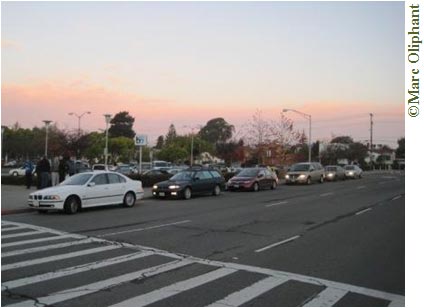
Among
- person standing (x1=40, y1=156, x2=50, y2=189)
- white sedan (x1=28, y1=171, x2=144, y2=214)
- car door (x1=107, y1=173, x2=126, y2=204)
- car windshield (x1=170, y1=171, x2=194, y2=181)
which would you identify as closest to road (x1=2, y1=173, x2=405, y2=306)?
white sedan (x1=28, y1=171, x2=144, y2=214)

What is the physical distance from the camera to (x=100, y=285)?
7.64m

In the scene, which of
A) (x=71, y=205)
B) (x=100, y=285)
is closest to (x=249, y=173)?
(x=71, y=205)

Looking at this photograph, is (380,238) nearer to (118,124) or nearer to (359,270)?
(359,270)

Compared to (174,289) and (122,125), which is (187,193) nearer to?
(174,289)

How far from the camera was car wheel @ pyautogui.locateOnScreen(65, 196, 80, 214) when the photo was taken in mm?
18016

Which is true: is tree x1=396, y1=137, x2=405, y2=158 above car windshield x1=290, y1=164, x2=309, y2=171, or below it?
above

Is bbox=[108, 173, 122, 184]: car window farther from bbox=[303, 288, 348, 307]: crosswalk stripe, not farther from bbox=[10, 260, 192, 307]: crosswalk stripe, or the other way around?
bbox=[303, 288, 348, 307]: crosswalk stripe

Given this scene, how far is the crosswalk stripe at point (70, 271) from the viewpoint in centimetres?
775

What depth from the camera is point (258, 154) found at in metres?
61.3

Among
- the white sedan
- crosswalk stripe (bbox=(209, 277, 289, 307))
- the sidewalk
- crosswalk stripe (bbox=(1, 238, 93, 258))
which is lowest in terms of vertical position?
crosswalk stripe (bbox=(1, 238, 93, 258))

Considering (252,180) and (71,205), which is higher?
(252,180)

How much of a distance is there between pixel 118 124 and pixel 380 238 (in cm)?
Answer: 13321

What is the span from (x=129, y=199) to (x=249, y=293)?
14.1 metres

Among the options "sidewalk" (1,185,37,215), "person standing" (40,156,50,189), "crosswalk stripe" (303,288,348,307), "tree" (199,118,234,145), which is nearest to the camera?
"crosswalk stripe" (303,288,348,307)
